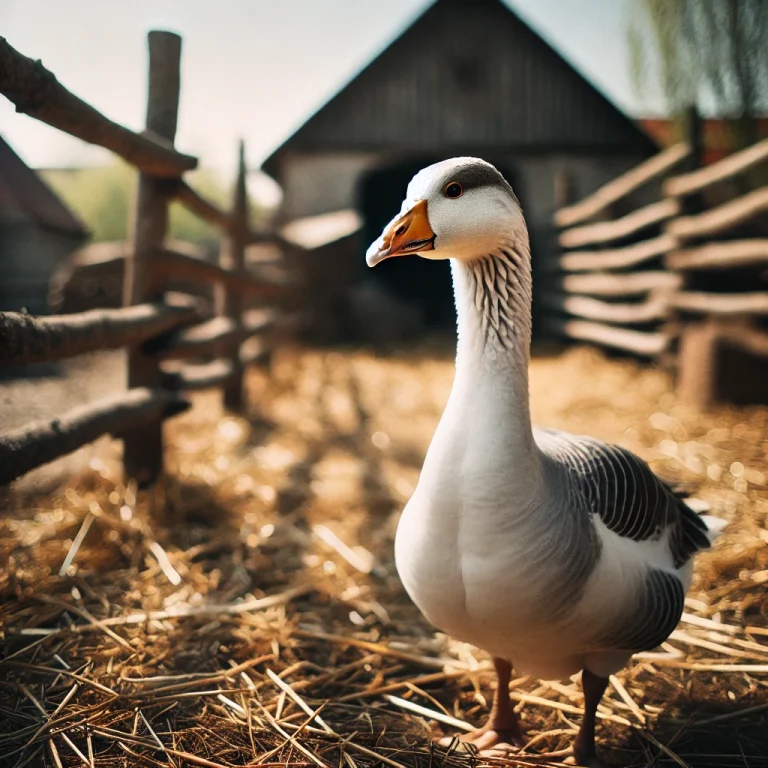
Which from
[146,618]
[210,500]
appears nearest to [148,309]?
[210,500]

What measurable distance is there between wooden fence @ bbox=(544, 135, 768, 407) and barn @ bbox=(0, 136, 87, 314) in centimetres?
490

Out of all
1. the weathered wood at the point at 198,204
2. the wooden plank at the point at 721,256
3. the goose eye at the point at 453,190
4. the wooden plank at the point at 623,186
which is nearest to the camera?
the goose eye at the point at 453,190

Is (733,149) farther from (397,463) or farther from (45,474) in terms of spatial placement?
(45,474)

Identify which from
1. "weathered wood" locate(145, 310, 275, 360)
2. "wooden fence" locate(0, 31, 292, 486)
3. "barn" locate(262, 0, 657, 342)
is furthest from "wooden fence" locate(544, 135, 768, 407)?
"barn" locate(262, 0, 657, 342)

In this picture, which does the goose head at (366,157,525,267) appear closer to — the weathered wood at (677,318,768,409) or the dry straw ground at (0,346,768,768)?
the dry straw ground at (0,346,768,768)

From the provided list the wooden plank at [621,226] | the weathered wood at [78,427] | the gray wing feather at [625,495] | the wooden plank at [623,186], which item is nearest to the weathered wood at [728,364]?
the wooden plank at [621,226]

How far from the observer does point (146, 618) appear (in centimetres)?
268

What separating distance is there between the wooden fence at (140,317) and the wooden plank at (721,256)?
415 centimetres

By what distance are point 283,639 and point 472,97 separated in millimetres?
13779

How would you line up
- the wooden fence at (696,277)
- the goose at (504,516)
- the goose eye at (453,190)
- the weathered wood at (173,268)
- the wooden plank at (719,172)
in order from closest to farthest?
1. the goose at (504,516)
2. the goose eye at (453,190)
3. the weathered wood at (173,268)
4. the wooden plank at (719,172)
5. the wooden fence at (696,277)

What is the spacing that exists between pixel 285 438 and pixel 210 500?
1.61 m

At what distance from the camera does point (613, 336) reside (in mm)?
9031

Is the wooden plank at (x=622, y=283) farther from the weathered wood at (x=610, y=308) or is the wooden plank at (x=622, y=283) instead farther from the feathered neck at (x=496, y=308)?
the feathered neck at (x=496, y=308)

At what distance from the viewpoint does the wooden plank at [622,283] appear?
7.35 meters
